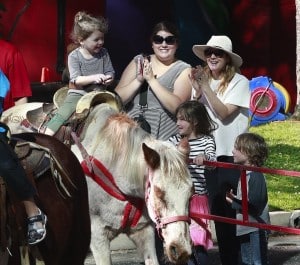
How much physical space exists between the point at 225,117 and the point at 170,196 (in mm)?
1726

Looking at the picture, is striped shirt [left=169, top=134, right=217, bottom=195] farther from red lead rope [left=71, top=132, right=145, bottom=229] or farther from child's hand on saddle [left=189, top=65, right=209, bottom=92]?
red lead rope [left=71, top=132, right=145, bottom=229]

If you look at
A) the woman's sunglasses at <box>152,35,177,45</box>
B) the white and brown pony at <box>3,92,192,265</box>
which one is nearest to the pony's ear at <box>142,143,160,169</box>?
the white and brown pony at <box>3,92,192,265</box>

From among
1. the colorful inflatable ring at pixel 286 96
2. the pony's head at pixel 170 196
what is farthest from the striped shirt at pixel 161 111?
the colorful inflatable ring at pixel 286 96

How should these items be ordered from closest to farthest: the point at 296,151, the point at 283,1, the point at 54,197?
the point at 54,197, the point at 296,151, the point at 283,1

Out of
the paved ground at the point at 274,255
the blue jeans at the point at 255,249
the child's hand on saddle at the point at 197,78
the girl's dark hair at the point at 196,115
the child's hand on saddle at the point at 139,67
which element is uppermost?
the child's hand on saddle at the point at 139,67

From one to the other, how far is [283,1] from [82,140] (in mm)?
13802

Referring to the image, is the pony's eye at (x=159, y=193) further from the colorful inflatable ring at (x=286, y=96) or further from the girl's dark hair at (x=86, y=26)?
the colorful inflatable ring at (x=286, y=96)

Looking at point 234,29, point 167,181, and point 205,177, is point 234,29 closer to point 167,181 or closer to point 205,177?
point 205,177

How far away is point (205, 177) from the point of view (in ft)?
27.9

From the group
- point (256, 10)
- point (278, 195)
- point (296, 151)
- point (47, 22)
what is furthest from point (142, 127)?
point (256, 10)

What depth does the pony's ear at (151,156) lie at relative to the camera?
7070 mm

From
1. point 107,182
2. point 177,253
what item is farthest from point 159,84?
point 177,253

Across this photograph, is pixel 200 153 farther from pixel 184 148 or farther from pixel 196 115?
pixel 184 148

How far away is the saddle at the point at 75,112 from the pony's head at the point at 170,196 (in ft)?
2.89
